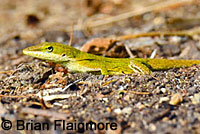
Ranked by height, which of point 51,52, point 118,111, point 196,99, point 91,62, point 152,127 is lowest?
point 152,127

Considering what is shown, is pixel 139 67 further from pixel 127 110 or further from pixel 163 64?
pixel 127 110

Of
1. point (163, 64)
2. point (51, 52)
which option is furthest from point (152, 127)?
point (51, 52)

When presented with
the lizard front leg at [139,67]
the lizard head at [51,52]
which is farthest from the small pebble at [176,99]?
the lizard head at [51,52]

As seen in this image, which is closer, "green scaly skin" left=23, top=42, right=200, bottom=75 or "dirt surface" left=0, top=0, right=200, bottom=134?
"dirt surface" left=0, top=0, right=200, bottom=134

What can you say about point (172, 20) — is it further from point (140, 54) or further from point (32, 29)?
point (32, 29)

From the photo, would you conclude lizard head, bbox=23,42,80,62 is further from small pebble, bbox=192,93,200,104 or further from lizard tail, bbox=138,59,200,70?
small pebble, bbox=192,93,200,104

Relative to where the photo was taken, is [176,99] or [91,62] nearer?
[176,99]

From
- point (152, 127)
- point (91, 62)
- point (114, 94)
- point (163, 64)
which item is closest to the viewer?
point (152, 127)

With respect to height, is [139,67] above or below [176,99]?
above

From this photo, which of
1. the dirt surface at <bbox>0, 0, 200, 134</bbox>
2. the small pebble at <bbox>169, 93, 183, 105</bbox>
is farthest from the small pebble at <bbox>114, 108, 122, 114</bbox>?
the small pebble at <bbox>169, 93, 183, 105</bbox>

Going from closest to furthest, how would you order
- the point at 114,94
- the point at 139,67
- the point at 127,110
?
the point at 127,110
the point at 114,94
the point at 139,67
